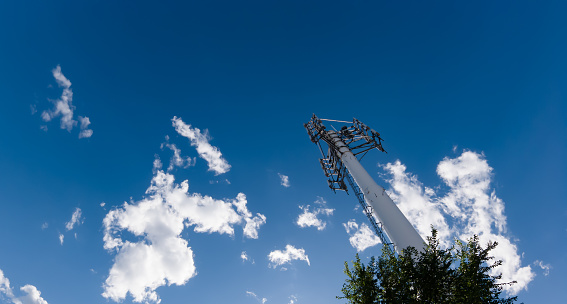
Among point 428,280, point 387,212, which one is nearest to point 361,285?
point 428,280

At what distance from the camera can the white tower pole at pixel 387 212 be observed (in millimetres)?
23112

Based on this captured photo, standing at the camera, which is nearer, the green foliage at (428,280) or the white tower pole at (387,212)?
the green foliage at (428,280)

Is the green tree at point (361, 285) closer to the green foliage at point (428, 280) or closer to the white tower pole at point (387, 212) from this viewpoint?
the green foliage at point (428, 280)

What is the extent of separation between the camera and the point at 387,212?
84.8 ft

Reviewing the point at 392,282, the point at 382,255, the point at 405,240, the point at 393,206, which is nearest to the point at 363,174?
the point at 393,206

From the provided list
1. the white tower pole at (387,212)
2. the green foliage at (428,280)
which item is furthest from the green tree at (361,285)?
the white tower pole at (387,212)

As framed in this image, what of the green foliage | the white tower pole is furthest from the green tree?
the white tower pole

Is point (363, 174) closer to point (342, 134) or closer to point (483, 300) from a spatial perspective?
point (342, 134)

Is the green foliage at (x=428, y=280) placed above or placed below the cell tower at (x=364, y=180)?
below

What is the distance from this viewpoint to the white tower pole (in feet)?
75.8

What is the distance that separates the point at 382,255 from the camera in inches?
701

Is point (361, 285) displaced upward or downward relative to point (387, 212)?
downward

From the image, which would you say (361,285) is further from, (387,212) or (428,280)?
(387,212)

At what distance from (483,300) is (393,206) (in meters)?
11.1
